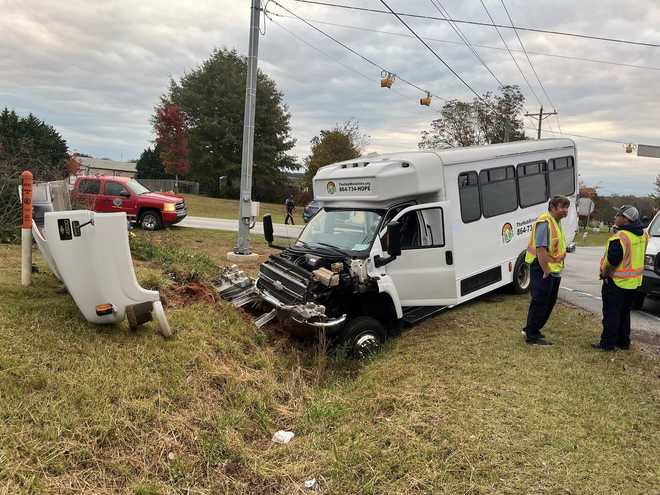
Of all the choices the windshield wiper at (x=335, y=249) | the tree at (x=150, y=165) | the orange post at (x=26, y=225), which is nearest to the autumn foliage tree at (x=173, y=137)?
the tree at (x=150, y=165)

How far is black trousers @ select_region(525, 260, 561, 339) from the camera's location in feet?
18.3

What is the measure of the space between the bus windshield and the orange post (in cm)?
341

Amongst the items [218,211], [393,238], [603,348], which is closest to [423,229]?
[393,238]

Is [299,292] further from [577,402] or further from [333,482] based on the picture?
[577,402]

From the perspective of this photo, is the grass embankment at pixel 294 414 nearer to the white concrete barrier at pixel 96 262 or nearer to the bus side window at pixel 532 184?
the white concrete barrier at pixel 96 262

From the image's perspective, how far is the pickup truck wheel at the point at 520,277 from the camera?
27.3ft

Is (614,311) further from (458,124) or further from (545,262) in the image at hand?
(458,124)

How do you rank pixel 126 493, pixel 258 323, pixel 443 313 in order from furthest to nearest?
1. pixel 443 313
2. pixel 258 323
3. pixel 126 493

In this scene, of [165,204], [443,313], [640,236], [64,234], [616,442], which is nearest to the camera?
[616,442]

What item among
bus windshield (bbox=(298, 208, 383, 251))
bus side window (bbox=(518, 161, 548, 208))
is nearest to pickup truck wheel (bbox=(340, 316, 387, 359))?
bus windshield (bbox=(298, 208, 383, 251))

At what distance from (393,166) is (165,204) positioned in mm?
10924

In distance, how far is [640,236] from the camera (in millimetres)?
5375

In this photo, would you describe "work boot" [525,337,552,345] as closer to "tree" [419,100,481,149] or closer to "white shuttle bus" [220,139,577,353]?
"white shuttle bus" [220,139,577,353]

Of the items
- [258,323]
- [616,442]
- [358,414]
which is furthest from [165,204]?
[616,442]
